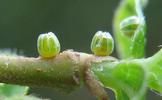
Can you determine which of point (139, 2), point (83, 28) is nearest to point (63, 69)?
point (139, 2)

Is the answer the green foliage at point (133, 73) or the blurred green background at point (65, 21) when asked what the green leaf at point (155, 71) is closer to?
the green foliage at point (133, 73)

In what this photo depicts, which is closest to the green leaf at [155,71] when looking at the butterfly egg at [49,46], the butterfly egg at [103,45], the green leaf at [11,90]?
the butterfly egg at [103,45]

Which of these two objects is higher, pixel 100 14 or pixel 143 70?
pixel 100 14

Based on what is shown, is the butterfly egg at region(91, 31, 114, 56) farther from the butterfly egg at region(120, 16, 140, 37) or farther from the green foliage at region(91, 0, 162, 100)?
the butterfly egg at region(120, 16, 140, 37)

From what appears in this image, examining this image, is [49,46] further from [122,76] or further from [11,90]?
[11,90]

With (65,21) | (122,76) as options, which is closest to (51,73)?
(122,76)

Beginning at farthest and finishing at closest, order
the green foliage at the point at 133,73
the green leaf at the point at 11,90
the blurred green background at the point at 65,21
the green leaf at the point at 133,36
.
Answer: the blurred green background at the point at 65,21
the green leaf at the point at 11,90
the green leaf at the point at 133,36
the green foliage at the point at 133,73

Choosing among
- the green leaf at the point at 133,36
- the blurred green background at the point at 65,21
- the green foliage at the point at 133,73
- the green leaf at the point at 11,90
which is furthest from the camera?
the blurred green background at the point at 65,21

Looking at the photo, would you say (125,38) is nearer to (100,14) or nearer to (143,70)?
(143,70)
